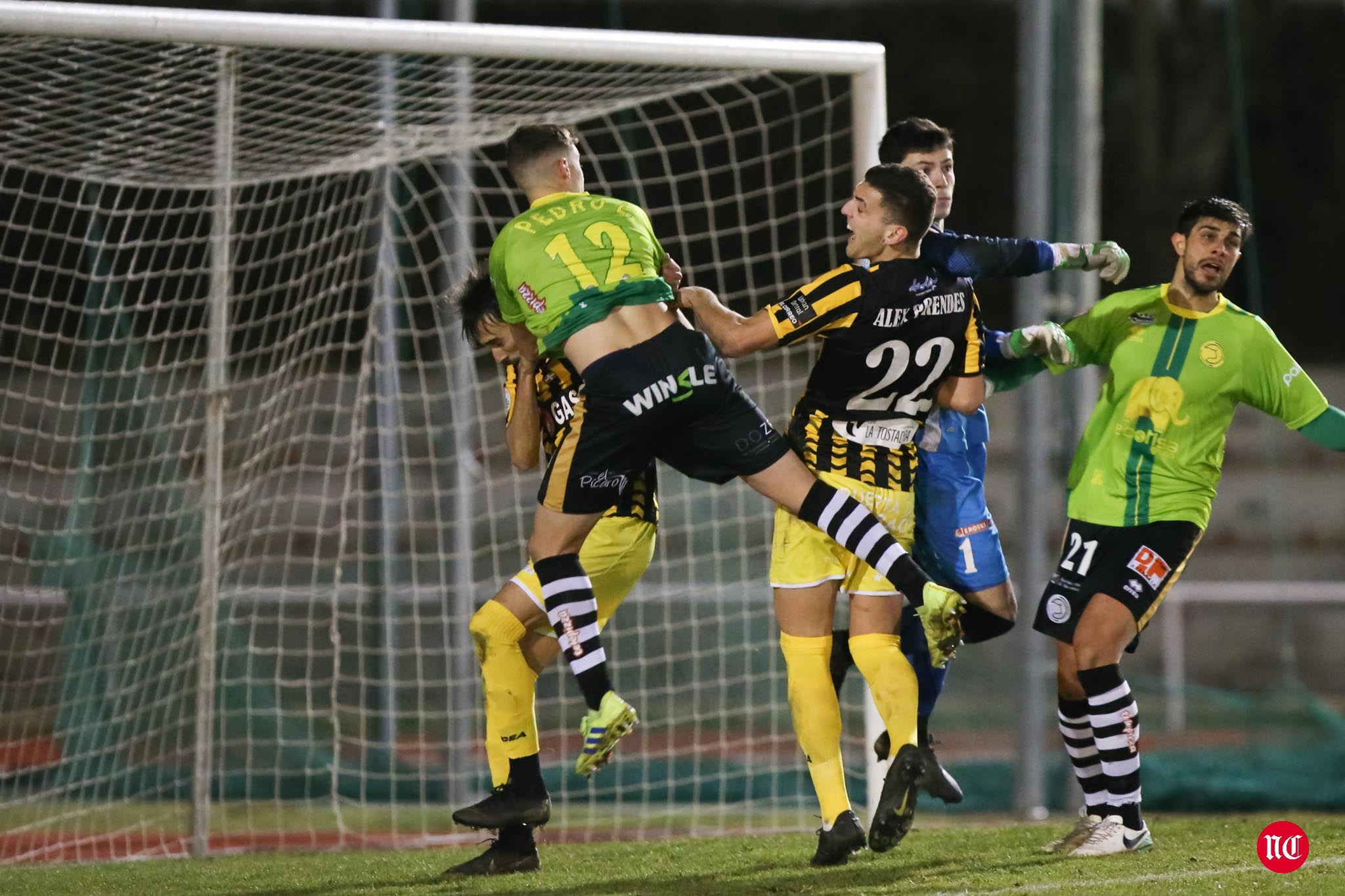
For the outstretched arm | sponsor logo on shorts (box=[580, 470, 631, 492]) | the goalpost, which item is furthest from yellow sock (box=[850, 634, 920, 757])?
the goalpost

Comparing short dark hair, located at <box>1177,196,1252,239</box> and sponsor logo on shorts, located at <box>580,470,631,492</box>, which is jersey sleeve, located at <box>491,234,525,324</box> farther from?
short dark hair, located at <box>1177,196,1252,239</box>

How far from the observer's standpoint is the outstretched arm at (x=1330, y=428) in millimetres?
5430

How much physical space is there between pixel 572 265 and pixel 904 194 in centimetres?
104

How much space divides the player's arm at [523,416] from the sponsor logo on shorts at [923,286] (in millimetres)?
1239

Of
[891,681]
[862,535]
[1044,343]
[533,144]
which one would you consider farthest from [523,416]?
[1044,343]

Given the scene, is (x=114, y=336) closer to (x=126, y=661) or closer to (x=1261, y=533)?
(x=126, y=661)

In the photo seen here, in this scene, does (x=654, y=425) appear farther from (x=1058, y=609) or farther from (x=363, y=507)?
(x=363, y=507)

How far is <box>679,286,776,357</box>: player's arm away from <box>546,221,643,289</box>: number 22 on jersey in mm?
233

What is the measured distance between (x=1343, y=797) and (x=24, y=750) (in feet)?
21.4

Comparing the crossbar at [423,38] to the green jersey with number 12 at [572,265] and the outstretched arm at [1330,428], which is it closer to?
the green jersey with number 12 at [572,265]

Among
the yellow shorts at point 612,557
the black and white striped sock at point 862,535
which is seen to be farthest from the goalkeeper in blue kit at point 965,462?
the yellow shorts at point 612,557

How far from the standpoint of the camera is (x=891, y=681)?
5039 mm

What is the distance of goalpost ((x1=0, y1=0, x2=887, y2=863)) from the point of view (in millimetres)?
6484

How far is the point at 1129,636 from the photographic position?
538 centimetres
